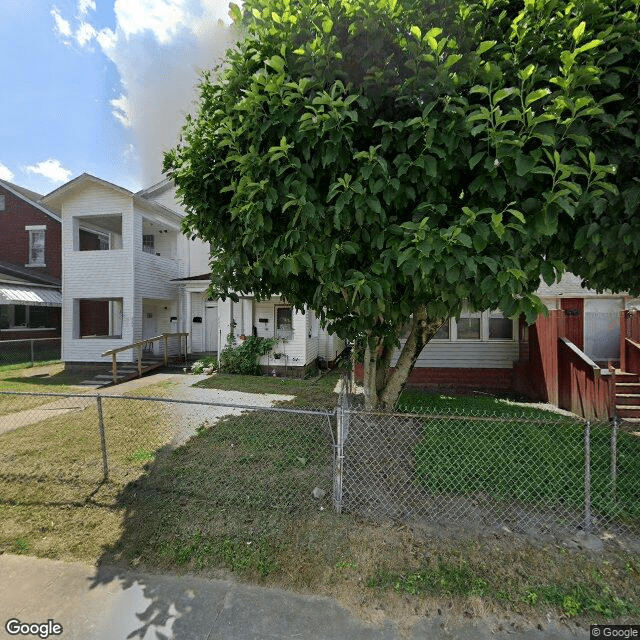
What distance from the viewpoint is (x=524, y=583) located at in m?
2.87

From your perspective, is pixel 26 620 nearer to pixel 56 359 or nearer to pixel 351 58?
pixel 351 58

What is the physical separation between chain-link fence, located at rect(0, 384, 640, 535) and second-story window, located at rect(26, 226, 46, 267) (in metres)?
15.1

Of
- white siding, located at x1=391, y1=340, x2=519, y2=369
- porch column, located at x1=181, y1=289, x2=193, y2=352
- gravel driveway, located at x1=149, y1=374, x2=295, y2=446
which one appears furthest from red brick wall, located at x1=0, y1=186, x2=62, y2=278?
white siding, located at x1=391, y1=340, x2=519, y2=369

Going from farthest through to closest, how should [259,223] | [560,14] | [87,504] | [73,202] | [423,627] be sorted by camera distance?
[73,202], [87,504], [259,223], [560,14], [423,627]

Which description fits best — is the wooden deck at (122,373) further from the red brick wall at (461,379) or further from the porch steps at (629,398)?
the porch steps at (629,398)

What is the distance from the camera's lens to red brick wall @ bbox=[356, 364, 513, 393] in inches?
399

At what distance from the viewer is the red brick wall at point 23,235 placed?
17.6m

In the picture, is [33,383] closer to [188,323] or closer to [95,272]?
[95,272]

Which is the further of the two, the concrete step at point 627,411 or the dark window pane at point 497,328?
the dark window pane at point 497,328

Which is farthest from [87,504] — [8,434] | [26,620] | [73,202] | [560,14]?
[73,202]

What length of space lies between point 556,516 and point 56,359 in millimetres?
18604

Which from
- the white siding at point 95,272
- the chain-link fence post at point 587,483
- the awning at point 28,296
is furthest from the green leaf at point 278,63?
the awning at point 28,296

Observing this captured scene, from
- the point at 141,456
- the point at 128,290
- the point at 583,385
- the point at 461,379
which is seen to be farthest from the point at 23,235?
the point at 583,385
